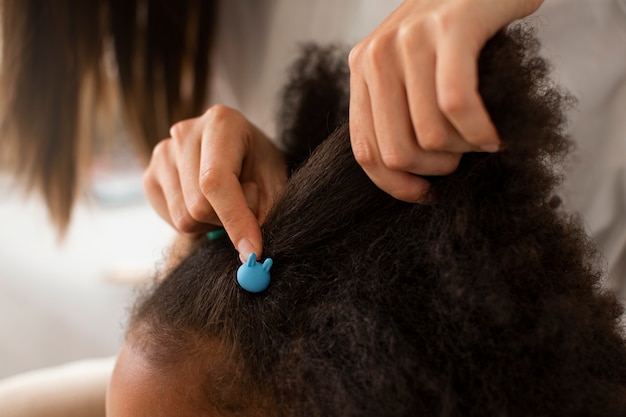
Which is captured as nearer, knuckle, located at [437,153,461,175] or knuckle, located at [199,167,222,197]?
knuckle, located at [437,153,461,175]

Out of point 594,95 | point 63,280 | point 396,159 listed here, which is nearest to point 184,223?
point 396,159

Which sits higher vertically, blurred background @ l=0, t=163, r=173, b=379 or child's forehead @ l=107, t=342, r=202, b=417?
blurred background @ l=0, t=163, r=173, b=379

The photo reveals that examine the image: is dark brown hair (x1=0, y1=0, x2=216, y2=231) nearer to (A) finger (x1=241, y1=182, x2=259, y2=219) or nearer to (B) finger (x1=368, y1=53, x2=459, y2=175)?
(A) finger (x1=241, y1=182, x2=259, y2=219)

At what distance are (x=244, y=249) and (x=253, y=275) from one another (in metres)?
0.03

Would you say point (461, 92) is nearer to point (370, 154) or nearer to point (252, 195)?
point (370, 154)

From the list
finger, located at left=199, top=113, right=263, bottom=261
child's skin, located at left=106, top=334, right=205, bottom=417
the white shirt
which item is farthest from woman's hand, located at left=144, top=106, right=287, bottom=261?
the white shirt

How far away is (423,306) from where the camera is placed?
436 mm

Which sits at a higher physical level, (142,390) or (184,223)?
(184,223)

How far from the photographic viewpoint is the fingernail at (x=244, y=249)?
50cm

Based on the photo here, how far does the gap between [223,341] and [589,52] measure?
0.45 meters

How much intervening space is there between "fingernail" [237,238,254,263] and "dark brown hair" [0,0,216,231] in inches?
20.5

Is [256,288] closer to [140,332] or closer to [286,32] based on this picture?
[140,332]

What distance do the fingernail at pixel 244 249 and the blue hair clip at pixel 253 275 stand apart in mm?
14

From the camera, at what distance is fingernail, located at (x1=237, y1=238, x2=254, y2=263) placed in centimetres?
50
